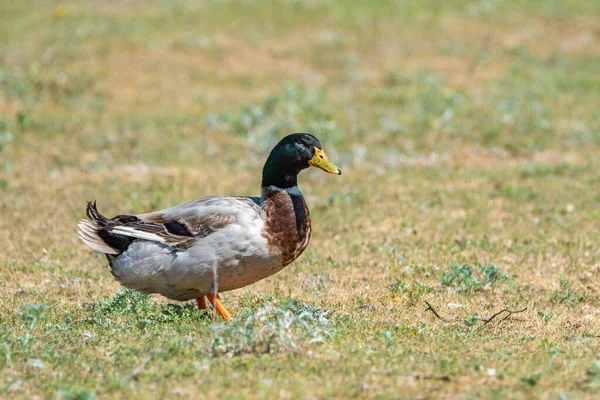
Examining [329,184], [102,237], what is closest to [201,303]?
[102,237]

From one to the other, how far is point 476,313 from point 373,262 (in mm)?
2067

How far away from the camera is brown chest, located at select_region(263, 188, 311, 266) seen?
26.8 feet

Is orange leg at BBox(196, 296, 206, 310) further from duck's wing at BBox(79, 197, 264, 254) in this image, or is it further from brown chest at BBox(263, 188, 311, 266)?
brown chest at BBox(263, 188, 311, 266)

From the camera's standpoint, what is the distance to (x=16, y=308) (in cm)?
881

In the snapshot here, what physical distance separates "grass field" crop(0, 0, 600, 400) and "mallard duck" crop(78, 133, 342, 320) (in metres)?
0.28

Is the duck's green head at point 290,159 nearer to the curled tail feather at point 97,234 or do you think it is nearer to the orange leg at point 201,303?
the orange leg at point 201,303

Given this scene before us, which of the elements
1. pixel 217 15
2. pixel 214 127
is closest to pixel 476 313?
pixel 214 127

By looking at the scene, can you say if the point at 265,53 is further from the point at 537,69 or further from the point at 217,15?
the point at 537,69

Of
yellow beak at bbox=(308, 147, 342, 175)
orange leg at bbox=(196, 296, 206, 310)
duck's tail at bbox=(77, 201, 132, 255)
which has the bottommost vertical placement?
orange leg at bbox=(196, 296, 206, 310)

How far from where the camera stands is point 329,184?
15.1 meters

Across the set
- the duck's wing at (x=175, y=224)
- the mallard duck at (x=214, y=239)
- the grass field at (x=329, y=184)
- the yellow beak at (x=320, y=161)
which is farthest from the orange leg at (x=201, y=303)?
the yellow beak at (x=320, y=161)

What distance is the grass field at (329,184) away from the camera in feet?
21.9

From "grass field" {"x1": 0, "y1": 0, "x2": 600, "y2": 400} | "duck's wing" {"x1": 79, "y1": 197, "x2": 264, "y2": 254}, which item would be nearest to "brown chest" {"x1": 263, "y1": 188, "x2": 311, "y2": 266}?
"duck's wing" {"x1": 79, "y1": 197, "x2": 264, "y2": 254}

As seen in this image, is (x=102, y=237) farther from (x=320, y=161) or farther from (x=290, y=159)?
(x=320, y=161)
